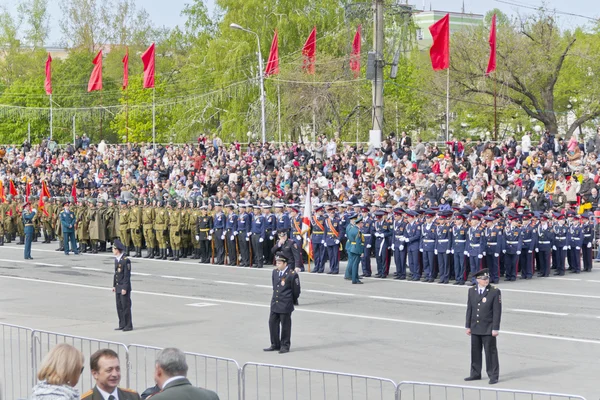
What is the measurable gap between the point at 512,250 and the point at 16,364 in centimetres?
1350

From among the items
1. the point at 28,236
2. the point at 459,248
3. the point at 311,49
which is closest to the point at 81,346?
the point at 459,248

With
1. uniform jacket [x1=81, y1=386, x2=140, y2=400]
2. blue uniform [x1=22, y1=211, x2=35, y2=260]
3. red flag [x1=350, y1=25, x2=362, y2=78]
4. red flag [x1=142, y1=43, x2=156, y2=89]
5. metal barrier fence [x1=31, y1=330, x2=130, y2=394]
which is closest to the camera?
uniform jacket [x1=81, y1=386, x2=140, y2=400]

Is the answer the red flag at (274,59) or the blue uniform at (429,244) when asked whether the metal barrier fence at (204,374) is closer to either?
the blue uniform at (429,244)

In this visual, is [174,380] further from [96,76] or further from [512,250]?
[96,76]

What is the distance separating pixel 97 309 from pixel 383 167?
50.4 ft

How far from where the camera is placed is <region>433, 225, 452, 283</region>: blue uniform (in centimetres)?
2183

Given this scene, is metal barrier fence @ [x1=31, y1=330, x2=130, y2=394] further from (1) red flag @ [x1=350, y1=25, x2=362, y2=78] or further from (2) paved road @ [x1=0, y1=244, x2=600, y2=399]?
(1) red flag @ [x1=350, y1=25, x2=362, y2=78]

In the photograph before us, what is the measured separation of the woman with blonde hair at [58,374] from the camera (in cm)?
546

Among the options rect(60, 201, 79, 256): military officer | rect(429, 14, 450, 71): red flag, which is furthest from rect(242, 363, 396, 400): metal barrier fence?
rect(429, 14, 450, 71): red flag

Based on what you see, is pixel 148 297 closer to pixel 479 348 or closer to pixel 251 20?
pixel 479 348

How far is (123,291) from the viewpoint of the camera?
16141 mm

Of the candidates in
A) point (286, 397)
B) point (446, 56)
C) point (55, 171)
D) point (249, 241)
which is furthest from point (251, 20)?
point (286, 397)

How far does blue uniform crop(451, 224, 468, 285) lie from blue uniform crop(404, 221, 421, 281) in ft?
3.23

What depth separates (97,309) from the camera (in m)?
18.8
